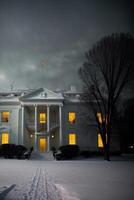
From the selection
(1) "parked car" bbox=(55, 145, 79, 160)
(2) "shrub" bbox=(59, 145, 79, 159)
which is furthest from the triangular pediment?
(1) "parked car" bbox=(55, 145, 79, 160)

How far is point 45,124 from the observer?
32.4 m

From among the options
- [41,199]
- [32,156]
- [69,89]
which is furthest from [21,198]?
[69,89]

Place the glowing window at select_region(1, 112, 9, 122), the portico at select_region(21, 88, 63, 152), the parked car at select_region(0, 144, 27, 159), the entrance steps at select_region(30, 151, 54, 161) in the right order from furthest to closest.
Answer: the glowing window at select_region(1, 112, 9, 122), the portico at select_region(21, 88, 63, 152), the entrance steps at select_region(30, 151, 54, 161), the parked car at select_region(0, 144, 27, 159)

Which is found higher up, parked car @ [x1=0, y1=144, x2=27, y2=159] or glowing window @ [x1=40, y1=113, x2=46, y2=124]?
glowing window @ [x1=40, y1=113, x2=46, y2=124]

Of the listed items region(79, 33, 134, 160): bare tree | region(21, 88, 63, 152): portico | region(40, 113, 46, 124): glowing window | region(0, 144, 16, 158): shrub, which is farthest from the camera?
region(40, 113, 46, 124): glowing window

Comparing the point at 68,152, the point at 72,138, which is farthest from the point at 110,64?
the point at 72,138

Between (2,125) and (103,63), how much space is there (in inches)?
658

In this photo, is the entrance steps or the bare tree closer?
the bare tree

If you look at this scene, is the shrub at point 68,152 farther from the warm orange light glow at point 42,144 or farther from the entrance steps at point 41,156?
the warm orange light glow at point 42,144

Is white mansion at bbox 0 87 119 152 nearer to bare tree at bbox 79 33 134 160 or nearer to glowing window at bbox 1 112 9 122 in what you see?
glowing window at bbox 1 112 9 122

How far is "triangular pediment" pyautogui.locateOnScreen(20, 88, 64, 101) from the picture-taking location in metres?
31.0

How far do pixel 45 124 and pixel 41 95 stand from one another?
3975 mm

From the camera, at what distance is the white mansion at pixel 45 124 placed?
31.0 metres

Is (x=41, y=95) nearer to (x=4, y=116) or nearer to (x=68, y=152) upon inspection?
(x=4, y=116)
